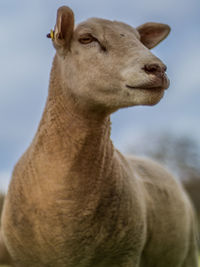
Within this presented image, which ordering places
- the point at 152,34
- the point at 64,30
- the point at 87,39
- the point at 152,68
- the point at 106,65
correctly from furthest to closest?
the point at 152,34 < the point at 64,30 < the point at 87,39 < the point at 106,65 < the point at 152,68

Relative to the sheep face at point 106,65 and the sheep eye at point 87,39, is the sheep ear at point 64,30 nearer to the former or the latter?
the sheep face at point 106,65

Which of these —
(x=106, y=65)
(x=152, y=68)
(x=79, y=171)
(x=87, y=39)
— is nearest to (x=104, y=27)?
(x=87, y=39)

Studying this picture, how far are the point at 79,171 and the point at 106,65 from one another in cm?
105

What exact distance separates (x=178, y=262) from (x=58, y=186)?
9.27 feet

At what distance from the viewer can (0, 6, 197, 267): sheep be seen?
407cm

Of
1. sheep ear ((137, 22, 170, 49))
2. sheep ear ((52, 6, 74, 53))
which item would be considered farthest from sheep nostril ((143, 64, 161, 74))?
sheep ear ((137, 22, 170, 49))

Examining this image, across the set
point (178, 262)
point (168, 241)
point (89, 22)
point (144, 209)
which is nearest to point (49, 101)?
point (89, 22)

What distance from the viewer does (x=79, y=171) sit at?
4297 mm

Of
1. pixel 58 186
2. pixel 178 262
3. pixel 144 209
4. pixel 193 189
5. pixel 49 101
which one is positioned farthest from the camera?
pixel 193 189

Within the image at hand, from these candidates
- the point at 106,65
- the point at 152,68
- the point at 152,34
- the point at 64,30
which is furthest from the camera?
the point at 152,34

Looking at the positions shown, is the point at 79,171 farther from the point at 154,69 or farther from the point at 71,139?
the point at 154,69

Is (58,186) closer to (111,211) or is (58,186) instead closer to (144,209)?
(111,211)

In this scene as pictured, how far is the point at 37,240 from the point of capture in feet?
14.4

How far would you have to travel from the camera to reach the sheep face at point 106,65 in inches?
148
